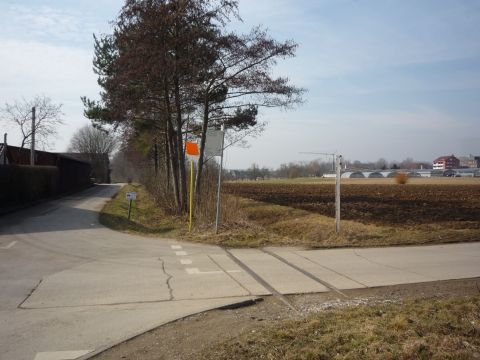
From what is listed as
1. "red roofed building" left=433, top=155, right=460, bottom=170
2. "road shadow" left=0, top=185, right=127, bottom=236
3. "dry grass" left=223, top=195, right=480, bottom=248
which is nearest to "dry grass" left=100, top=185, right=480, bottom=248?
"dry grass" left=223, top=195, right=480, bottom=248

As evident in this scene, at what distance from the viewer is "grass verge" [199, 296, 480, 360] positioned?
4.23 metres

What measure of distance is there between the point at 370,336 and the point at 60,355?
305cm

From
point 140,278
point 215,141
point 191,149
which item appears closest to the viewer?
point 140,278

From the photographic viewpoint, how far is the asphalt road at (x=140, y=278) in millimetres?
5492

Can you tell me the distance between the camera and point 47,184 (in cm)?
2867

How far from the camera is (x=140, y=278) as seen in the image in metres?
8.11

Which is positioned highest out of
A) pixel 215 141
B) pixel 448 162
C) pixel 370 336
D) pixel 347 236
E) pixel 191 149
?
pixel 448 162

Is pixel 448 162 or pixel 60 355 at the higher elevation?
pixel 448 162

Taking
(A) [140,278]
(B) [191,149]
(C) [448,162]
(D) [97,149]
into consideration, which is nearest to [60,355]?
(A) [140,278]

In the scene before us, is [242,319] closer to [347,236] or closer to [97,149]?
[347,236]

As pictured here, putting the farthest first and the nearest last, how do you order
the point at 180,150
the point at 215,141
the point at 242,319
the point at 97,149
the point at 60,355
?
the point at 97,149, the point at 180,150, the point at 215,141, the point at 242,319, the point at 60,355

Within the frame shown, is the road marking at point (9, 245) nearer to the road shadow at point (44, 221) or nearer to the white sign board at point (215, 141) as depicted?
the road shadow at point (44, 221)

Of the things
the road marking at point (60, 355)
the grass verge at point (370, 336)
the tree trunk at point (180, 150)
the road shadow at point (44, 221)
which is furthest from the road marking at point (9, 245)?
the tree trunk at point (180, 150)

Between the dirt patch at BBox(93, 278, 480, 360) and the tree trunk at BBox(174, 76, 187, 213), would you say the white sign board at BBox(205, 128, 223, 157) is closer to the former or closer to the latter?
the tree trunk at BBox(174, 76, 187, 213)
